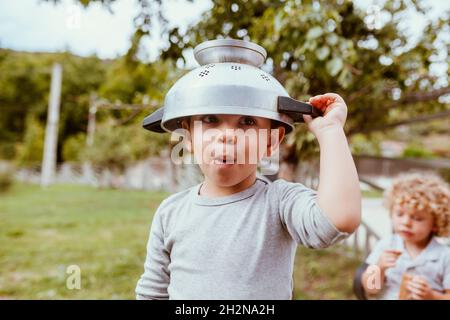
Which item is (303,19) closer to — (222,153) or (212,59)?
(212,59)

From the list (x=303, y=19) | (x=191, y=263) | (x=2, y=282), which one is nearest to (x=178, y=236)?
(x=191, y=263)

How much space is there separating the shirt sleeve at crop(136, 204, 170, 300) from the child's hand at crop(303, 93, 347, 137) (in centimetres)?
45

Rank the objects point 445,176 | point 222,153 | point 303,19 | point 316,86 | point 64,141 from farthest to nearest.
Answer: point 64,141
point 445,176
point 316,86
point 303,19
point 222,153

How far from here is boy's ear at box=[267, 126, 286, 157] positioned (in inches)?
35.4

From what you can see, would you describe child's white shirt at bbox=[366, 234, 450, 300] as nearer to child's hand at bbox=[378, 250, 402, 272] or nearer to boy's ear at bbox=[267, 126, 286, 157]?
child's hand at bbox=[378, 250, 402, 272]

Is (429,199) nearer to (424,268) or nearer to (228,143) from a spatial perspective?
(424,268)

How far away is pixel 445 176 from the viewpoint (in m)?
6.86

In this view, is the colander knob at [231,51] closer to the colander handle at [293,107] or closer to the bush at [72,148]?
the colander handle at [293,107]

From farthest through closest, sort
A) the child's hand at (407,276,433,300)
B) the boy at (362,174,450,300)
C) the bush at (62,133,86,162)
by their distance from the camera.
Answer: the bush at (62,133,86,162), the boy at (362,174,450,300), the child's hand at (407,276,433,300)

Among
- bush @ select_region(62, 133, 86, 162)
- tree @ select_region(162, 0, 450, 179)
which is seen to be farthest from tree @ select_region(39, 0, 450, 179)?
bush @ select_region(62, 133, 86, 162)

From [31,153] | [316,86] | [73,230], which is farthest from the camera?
[31,153]

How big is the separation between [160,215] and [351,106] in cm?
179

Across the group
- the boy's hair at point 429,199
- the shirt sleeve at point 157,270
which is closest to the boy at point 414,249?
the boy's hair at point 429,199
